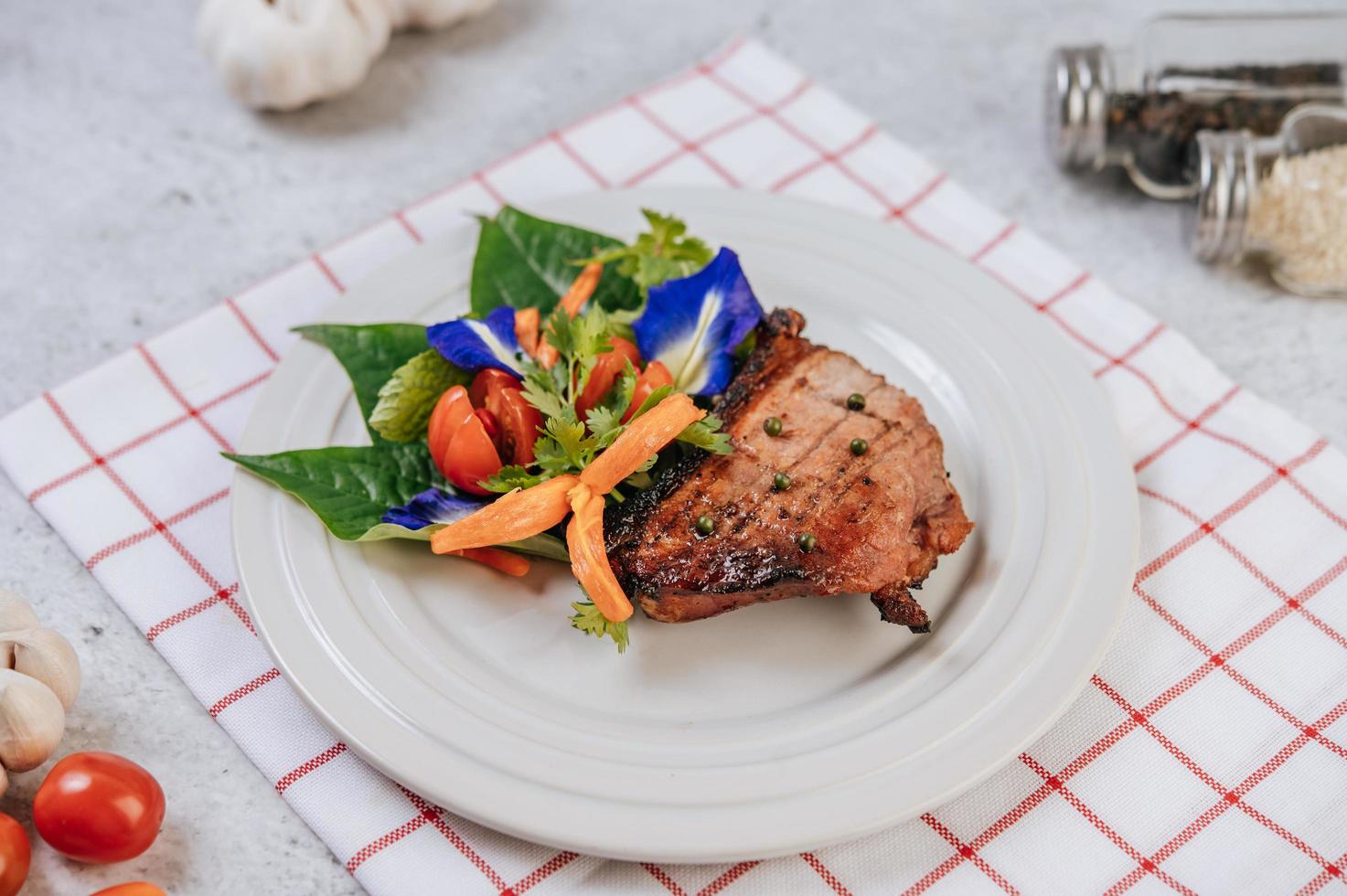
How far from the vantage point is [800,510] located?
3.34 metres

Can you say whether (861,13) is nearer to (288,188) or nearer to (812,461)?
(288,188)

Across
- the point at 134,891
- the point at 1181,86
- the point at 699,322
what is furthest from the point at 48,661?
the point at 1181,86

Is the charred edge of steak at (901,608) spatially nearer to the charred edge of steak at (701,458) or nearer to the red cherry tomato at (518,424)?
the charred edge of steak at (701,458)

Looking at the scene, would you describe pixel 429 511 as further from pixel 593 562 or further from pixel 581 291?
pixel 581 291

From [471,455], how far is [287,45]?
252 centimetres

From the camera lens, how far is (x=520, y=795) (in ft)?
9.73

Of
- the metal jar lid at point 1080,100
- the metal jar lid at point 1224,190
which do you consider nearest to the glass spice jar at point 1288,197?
the metal jar lid at point 1224,190

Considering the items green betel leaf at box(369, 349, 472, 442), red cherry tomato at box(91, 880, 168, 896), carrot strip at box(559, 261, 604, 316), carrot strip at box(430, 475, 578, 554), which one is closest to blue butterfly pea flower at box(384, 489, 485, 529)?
carrot strip at box(430, 475, 578, 554)

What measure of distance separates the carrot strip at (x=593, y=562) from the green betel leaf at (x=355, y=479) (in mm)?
456

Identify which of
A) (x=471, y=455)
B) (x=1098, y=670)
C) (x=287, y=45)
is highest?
(x=287, y=45)

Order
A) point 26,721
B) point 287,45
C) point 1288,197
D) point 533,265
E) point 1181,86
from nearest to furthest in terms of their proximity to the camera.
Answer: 1. point 26,721
2. point 533,265
3. point 1288,197
4. point 1181,86
5. point 287,45

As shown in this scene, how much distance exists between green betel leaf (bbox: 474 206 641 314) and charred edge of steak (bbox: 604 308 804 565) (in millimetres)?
573

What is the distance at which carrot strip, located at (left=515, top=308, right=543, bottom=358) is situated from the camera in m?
3.88

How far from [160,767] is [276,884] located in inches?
19.3
